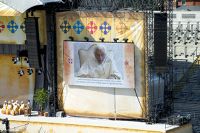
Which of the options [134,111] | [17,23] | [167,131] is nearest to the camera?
[167,131]

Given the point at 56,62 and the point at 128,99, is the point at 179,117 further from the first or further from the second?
the point at 56,62

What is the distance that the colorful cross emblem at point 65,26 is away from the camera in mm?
34781

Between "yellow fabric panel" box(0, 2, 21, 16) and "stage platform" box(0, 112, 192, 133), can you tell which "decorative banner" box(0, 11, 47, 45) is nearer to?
"yellow fabric panel" box(0, 2, 21, 16)

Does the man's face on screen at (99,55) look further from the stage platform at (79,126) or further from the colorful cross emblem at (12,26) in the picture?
the colorful cross emblem at (12,26)

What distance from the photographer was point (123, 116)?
33.9 metres

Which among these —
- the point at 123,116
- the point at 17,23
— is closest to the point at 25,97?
the point at 17,23

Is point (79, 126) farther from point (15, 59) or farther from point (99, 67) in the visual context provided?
point (15, 59)

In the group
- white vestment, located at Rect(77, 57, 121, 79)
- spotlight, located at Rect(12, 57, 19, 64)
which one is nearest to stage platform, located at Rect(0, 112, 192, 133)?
white vestment, located at Rect(77, 57, 121, 79)

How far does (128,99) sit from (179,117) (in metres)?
3.25

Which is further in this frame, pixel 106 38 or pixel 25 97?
pixel 25 97

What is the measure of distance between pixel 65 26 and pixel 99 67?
11.4ft

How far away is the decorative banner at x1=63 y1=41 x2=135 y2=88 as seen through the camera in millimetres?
33156

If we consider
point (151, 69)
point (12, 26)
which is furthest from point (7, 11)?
point (151, 69)

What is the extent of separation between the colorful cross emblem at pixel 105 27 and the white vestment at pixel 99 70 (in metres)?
1.66
